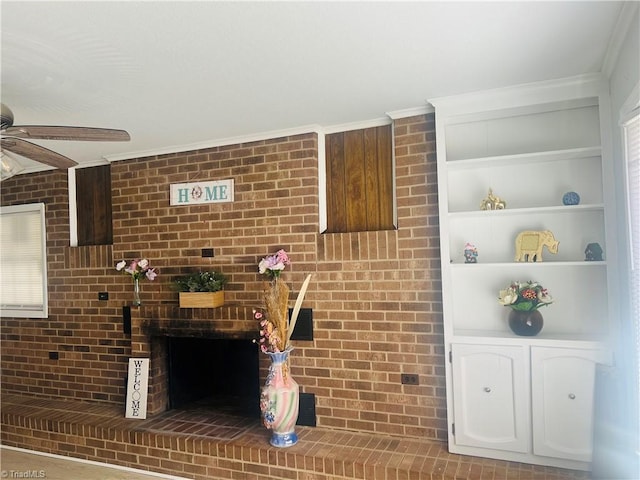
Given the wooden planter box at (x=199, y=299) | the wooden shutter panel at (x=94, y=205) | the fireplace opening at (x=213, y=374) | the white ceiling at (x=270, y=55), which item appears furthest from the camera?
the wooden shutter panel at (x=94, y=205)

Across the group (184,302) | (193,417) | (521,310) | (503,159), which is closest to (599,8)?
(503,159)

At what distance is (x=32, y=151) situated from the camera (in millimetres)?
2529

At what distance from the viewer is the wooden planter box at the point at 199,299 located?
3.67 m

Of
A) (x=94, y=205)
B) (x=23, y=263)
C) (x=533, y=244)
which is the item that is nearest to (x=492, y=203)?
(x=533, y=244)

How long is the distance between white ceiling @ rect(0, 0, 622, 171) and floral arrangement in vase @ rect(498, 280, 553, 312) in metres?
1.27

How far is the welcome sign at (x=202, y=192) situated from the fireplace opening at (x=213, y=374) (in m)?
1.22

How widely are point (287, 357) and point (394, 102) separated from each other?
1.92m

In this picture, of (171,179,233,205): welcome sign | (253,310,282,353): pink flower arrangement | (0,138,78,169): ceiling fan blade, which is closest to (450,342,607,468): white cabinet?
(253,310,282,353): pink flower arrangement

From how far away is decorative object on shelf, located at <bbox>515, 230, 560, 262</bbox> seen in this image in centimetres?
290

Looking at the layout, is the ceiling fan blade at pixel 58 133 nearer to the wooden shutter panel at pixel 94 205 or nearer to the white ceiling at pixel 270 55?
the white ceiling at pixel 270 55

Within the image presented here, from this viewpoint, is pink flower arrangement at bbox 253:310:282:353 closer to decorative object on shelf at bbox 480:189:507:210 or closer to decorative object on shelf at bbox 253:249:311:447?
decorative object on shelf at bbox 253:249:311:447

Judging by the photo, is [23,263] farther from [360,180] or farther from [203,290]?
[360,180]

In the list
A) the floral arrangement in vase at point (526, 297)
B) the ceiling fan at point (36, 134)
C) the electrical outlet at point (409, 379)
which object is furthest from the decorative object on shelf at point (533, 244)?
the ceiling fan at point (36, 134)

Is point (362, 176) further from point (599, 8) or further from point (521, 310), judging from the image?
point (599, 8)
